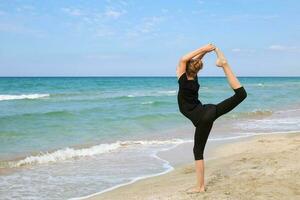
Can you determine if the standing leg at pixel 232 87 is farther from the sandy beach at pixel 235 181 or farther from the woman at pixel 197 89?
the sandy beach at pixel 235 181

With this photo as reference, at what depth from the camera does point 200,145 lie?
6109 millimetres

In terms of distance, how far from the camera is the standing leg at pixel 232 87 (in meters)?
5.66

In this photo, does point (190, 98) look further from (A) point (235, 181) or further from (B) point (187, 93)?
(A) point (235, 181)

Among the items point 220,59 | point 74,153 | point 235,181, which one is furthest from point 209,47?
point 74,153

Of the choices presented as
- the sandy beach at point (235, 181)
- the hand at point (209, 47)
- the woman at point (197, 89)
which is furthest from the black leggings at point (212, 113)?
the sandy beach at point (235, 181)

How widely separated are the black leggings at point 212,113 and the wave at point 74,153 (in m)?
5.89

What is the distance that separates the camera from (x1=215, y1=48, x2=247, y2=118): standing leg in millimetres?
5660

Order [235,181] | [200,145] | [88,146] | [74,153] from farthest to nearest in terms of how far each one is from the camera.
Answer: [88,146], [74,153], [235,181], [200,145]

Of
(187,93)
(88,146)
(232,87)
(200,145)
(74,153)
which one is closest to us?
(232,87)

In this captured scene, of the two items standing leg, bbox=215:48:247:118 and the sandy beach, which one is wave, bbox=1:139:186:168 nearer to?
the sandy beach

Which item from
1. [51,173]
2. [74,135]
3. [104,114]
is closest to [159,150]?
[51,173]

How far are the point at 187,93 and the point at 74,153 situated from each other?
684 cm

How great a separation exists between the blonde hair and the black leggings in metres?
0.46

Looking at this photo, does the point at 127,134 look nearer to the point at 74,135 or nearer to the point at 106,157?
the point at 74,135
